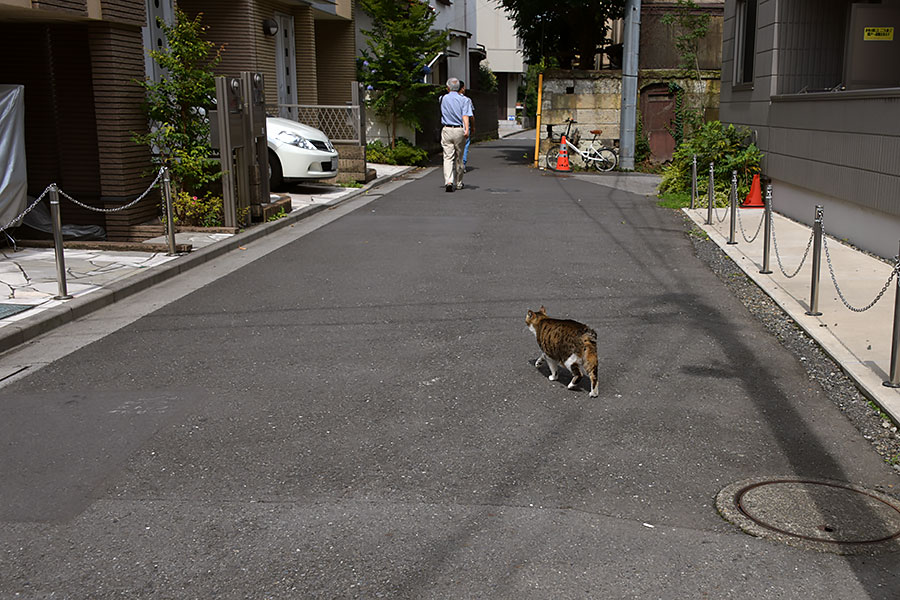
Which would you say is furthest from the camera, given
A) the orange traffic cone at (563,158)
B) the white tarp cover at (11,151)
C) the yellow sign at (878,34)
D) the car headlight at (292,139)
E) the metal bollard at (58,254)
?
the orange traffic cone at (563,158)

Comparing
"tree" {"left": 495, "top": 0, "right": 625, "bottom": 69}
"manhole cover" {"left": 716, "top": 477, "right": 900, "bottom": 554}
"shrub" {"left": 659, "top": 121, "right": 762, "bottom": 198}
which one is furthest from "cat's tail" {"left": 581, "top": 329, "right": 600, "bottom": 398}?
"tree" {"left": 495, "top": 0, "right": 625, "bottom": 69}

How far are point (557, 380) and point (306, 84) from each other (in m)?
17.1

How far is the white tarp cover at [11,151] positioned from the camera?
10.4 m

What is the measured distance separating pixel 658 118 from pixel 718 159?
26.4 ft

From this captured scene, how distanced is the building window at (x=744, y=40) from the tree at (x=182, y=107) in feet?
34.5

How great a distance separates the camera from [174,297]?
8766mm

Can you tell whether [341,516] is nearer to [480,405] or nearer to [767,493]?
[480,405]

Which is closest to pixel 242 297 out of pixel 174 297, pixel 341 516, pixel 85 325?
pixel 174 297

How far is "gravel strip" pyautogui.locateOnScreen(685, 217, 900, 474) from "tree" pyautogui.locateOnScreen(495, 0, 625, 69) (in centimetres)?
1597

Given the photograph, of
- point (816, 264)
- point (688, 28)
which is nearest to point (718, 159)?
point (688, 28)

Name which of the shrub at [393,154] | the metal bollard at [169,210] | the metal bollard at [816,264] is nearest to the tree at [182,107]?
the metal bollard at [169,210]

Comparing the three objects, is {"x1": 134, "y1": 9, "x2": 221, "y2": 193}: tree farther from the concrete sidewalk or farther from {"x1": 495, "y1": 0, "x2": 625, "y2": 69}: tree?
{"x1": 495, "y1": 0, "x2": 625, "y2": 69}: tree

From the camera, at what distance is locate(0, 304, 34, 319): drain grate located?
7.53m

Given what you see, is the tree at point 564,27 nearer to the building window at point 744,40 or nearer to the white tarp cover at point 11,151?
the building window at point 744,40
